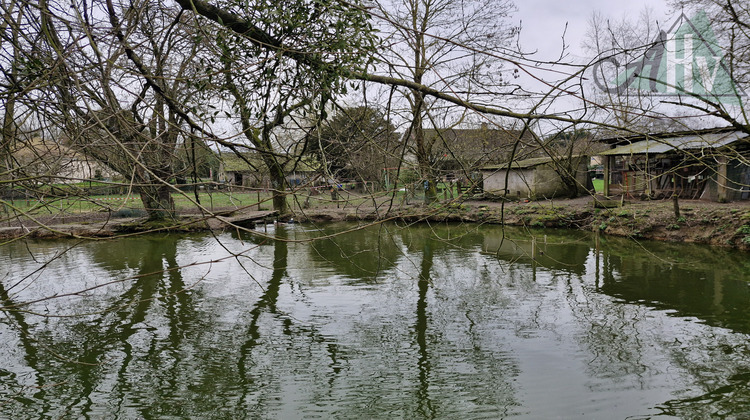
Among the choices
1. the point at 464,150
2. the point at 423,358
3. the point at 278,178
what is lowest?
the point at 423,358

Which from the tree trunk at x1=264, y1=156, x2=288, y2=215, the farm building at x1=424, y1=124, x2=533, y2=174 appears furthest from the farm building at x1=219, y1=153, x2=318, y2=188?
the farm building at x1=424, y1=124, x2=533, y2=174

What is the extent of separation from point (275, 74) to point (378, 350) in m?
3.31

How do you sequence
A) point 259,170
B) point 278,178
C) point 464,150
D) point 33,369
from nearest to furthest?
point 259,170, point 278,178, point 33,369, point 464,150

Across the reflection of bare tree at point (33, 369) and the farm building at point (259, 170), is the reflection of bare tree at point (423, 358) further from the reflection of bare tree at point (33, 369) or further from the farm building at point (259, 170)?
the reflection of bare tree at point (33, 369)

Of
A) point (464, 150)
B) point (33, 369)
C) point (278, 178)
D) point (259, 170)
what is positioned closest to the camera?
point (259, 170)

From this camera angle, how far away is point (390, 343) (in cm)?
582

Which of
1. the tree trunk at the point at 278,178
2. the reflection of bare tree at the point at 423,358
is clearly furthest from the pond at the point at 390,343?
the tree trunk at the point at 278,178

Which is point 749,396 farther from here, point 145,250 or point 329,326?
point 145,250

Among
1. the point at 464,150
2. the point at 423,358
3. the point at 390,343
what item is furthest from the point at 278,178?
the point at 464,150

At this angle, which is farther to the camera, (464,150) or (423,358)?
(464,150)

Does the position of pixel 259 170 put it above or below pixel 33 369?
above

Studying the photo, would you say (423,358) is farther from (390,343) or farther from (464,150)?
(464,150)

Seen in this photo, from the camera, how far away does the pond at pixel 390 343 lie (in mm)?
4395

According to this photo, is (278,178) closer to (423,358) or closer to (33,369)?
(423,358)
